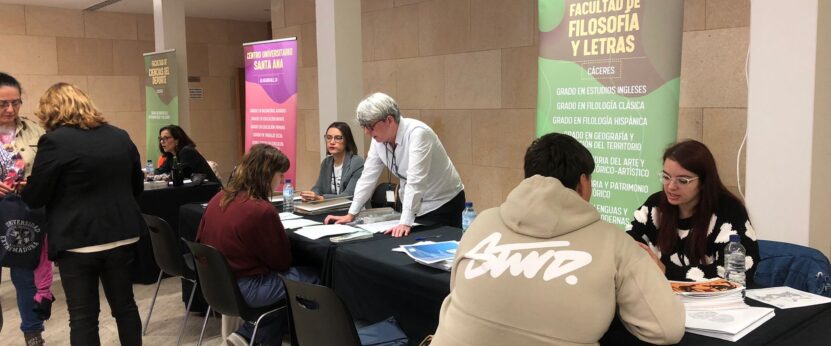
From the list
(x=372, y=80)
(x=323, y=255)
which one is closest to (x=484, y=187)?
(x=372, y=80)

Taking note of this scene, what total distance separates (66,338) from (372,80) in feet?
11.5

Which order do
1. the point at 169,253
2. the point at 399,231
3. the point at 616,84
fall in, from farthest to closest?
the point at 169,253 → the point at 616,84 → the point at 399,231

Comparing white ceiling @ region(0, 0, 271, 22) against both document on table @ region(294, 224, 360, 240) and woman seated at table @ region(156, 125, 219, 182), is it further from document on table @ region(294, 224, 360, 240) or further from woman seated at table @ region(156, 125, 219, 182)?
document on table @ region(294, 224, 360, 240)

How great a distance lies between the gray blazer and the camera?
3.82 m

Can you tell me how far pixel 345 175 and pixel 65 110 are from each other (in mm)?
1719

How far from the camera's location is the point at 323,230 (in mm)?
2836

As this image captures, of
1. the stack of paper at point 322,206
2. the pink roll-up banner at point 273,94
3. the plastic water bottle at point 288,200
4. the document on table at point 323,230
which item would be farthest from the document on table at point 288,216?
the pink roll-up banner at point 273,94

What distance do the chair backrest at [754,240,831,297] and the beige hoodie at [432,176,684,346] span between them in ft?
3.05

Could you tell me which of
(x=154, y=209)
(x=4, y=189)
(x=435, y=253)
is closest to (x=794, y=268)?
(x=435, y=253)

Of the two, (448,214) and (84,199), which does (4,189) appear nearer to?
(84,199)

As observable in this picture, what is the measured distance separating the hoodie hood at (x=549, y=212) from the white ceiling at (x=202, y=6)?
725 cm

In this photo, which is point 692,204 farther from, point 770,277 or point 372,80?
point 372,80

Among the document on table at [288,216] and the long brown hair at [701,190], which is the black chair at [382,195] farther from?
the long brown hair at [701,190]

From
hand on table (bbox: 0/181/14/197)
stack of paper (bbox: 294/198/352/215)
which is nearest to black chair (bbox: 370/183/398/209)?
stack of paper (bbox: 294/198/352/215)
